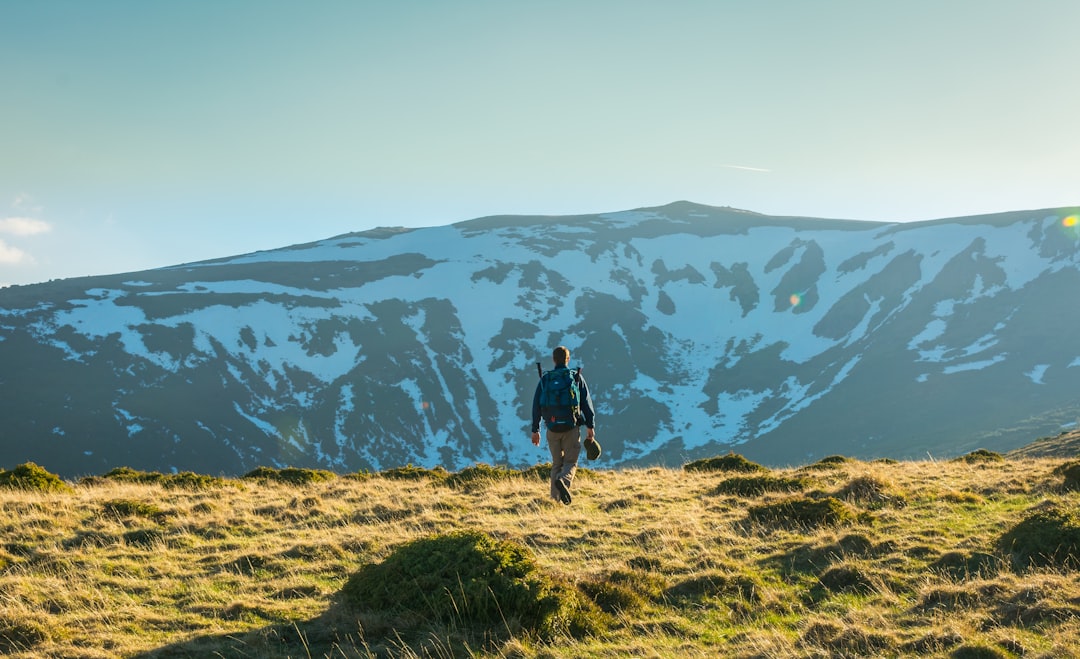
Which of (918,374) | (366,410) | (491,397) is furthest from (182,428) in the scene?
(918,374)

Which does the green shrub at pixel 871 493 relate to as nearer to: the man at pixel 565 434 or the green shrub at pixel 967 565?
the green shrub at pixel 967 565

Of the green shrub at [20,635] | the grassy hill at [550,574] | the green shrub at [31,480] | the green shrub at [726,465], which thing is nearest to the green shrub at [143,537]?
the grassy hill at [550,574]

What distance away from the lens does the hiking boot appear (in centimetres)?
1492

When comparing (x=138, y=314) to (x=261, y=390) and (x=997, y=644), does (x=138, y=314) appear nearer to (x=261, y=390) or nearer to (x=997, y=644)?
(x=261, y=390)

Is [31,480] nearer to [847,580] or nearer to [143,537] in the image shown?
[143,537]

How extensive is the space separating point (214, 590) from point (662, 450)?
6896 inches

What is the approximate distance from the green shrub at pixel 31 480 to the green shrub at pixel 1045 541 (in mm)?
20328

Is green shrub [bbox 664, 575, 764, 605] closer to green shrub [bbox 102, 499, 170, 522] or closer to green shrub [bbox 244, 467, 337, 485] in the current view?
green shrub [bbox 102, 499, 170, 522]

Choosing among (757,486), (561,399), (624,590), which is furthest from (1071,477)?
(624,590)

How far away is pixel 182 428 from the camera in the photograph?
499 ft

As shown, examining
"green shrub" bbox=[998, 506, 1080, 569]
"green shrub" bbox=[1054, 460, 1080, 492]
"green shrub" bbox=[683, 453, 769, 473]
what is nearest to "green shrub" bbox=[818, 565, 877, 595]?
"green shrub" bbox=[998, 506, 1080, 569]

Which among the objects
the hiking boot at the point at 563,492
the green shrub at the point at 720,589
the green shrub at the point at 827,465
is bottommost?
the green shrub at the point at 827,465

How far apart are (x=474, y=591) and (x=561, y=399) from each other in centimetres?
654

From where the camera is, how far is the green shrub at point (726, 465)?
23406 mm
